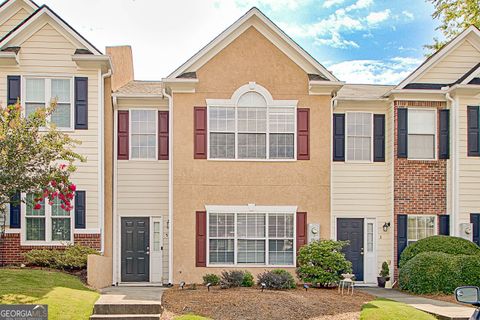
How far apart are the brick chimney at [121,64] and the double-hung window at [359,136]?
806 centimetres

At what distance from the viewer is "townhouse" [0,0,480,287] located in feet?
57.9

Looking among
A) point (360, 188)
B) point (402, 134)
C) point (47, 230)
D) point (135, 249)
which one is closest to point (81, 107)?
point (47, 230)

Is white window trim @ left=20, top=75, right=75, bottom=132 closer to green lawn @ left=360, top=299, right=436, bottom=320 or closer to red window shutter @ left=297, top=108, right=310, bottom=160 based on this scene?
red window shutter @ left=297, top=108, right=310, bottom=160

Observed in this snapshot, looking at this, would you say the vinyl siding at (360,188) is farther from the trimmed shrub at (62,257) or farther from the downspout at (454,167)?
the trimmed shrub at (62,257)

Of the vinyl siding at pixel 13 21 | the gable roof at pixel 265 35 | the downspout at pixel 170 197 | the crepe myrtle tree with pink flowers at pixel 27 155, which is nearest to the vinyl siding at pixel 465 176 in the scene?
the gable roof at pixel 265 35

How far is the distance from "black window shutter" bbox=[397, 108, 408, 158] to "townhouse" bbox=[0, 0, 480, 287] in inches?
1.8

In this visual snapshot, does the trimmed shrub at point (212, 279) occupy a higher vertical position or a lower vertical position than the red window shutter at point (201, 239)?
lower

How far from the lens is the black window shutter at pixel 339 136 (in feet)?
64.6

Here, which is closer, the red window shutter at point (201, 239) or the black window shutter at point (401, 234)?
the red window shutter at point (201, 239)

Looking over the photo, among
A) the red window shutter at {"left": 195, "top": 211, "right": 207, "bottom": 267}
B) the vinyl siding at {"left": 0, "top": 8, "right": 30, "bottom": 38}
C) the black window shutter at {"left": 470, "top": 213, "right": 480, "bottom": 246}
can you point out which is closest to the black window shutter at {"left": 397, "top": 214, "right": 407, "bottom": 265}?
the black window shutter at {"left": 470, "top": 213, "right": 480, "bottom": 246}

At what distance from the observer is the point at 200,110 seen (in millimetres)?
18141

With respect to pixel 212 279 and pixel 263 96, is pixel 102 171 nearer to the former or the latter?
pixel 212 279

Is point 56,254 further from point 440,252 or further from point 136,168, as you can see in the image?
point 440,252

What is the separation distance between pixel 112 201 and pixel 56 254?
2.82m
